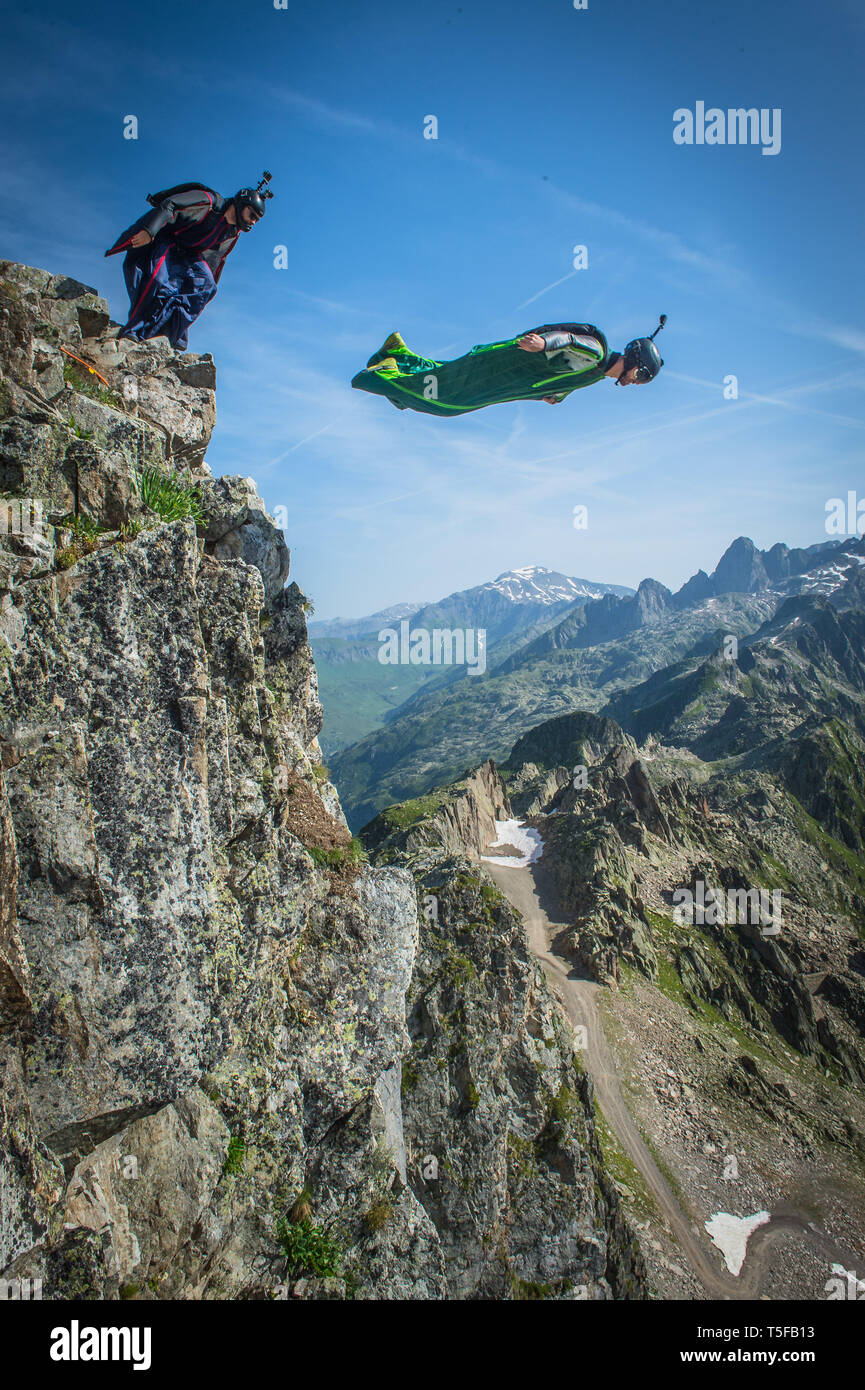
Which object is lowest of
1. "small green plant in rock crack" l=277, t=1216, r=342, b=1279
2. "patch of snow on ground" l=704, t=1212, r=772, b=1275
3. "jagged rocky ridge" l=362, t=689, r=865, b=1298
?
"patch of snow on ground" l=704, t=1212, r=772, b=1275

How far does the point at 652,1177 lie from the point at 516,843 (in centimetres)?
4730

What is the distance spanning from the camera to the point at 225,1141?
1119cm

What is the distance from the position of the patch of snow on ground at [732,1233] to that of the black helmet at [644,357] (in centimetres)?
4927

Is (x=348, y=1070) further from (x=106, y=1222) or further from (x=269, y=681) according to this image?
(x=269, y=681)

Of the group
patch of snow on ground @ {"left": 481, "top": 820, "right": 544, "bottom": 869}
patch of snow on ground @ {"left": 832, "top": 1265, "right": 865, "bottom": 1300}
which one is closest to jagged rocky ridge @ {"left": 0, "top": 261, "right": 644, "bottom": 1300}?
patch of snow on ground @ {"left": 832, "top": 1265, "right": 865, "bottom": 1300}

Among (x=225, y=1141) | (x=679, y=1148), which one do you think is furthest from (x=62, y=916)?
(x=679, y=1148)

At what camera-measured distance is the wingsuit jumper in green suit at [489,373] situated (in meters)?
14.3

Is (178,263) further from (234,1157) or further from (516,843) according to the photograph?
(516,843)

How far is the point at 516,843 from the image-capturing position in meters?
88.2

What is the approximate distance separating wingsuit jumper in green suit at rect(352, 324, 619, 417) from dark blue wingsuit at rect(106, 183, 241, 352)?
4379 mm

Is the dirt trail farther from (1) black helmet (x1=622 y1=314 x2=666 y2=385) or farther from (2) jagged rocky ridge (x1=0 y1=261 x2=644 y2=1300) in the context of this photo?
(1) black helmet (x1=622 y1=314 x2=666 y2=385)

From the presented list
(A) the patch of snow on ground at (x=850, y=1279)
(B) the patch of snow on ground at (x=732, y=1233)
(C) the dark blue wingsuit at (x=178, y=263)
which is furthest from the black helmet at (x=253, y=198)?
(A) the patch of snow on ground at (x=850, y=1279)

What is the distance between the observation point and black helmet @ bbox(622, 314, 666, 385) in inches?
571
